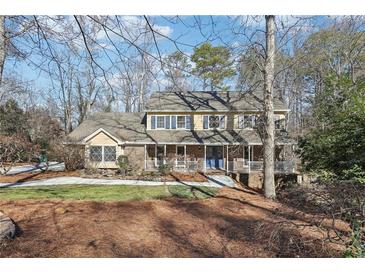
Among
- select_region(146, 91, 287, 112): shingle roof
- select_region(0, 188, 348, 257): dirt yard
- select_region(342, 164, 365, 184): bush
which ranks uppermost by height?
select_region(146, 91, 287, 112): shingle roof

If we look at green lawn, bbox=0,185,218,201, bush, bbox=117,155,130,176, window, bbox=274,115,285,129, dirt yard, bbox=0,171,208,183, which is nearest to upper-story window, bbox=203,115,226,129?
window, bbox=274,115,285,129

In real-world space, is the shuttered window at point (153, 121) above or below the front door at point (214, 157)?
above

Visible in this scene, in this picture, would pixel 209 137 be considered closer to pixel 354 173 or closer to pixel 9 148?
pixel 354 173

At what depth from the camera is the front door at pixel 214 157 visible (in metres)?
16.5

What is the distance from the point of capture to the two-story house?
15.5m

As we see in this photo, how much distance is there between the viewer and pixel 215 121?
653 inches

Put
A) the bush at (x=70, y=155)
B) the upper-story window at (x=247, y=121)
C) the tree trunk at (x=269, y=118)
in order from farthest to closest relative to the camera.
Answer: the upper-story window at (x=247, y=121) → the bush at (x=70, y=155) → the tree trunk at (x=269, y=118)

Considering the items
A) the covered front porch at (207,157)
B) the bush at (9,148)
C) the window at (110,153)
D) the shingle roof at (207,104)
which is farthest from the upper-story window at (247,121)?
the bush at (9,148)

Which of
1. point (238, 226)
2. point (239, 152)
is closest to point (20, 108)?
point (239, 152)

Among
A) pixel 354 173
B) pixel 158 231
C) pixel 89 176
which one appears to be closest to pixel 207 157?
pixel 89 176

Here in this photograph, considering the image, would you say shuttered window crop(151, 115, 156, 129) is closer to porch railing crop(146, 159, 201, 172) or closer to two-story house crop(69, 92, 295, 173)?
two-story house crop(69, 92, 295, 173)

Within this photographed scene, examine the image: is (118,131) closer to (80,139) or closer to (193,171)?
(80,139)

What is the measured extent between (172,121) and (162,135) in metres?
1.15

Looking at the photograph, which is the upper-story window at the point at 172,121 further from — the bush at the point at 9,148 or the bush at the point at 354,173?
the bush at the point at 354,173
